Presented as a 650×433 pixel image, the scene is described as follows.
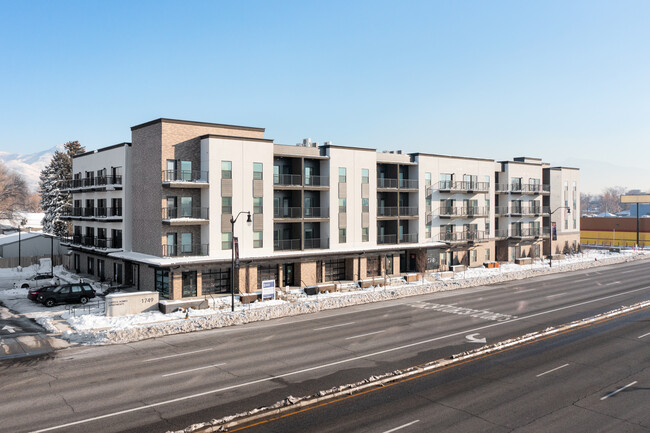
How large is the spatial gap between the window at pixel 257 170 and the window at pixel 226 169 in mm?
2383

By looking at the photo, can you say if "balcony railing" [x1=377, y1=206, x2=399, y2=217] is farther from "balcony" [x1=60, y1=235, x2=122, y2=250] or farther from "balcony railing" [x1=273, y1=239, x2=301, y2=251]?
"balcony" [x1=60, y1=235, x2=122, y2=250]

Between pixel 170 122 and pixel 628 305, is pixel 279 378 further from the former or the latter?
pixel 628 305

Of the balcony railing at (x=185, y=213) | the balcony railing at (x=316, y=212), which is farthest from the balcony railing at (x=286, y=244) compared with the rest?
the balcony railing at (x=185, y=213)

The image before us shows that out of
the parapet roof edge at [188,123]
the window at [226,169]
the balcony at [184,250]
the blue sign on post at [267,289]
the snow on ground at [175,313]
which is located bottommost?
the snow on ground at [175,313]

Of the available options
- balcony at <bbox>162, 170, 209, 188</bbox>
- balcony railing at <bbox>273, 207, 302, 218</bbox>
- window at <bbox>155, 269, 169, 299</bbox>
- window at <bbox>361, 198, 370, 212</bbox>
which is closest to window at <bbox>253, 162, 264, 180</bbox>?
balcony at <bbox>162, 170, 209, 188</bbox>

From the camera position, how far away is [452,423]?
51.8 ft

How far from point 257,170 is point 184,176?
6600 mm

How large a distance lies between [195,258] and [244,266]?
4.67m

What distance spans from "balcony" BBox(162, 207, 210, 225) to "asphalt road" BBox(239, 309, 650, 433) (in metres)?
26.2

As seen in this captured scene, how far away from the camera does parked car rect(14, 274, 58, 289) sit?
4886cm

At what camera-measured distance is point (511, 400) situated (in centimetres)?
1792

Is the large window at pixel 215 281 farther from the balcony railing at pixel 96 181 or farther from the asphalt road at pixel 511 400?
the asphalt road at pixel 511 400

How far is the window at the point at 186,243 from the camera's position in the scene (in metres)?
41.5

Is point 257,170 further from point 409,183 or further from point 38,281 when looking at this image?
point 38,281
